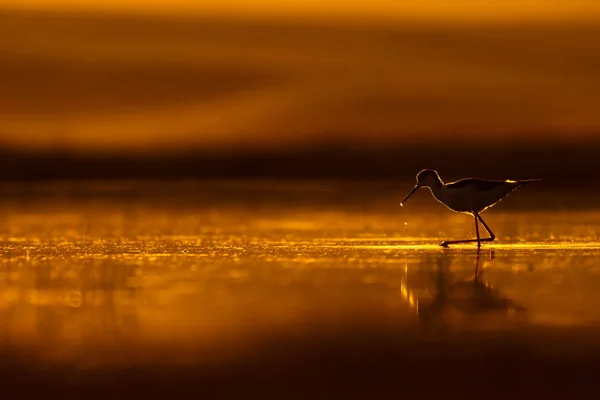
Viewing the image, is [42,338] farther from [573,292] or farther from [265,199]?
[265,199]

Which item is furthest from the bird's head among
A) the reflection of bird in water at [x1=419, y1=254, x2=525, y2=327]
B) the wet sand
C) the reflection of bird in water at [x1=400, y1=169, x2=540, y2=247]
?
the reflection of bird in water at [x1=419, y1=254, x2=525, y2=327]

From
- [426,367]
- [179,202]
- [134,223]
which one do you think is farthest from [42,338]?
[179,202]

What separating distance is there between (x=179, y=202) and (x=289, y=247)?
9846 millimetres

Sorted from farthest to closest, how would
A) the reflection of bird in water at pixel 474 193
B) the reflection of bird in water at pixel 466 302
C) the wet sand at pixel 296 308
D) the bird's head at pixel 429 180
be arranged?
the bird's head at pixel 429 180, the reflection of bird in water at pixel 474 193, the reflection of bird in water at pixel 466 302, the wet sand at pixel 296 308

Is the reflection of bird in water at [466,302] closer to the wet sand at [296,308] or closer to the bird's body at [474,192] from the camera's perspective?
the wet sand at [296,308]

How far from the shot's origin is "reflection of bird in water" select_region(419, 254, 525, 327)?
335 inches

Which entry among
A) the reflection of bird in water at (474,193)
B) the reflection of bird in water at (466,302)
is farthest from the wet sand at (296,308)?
the reflection of bird in water at (474,193)

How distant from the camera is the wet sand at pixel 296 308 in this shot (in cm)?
636

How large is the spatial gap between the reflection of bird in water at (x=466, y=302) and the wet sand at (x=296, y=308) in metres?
0.02

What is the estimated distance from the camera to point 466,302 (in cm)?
922

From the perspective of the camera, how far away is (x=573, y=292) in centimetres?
961

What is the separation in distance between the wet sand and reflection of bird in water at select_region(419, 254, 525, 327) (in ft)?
0.07

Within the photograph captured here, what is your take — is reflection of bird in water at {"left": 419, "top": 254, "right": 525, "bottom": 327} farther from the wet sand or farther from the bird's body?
the bird's body

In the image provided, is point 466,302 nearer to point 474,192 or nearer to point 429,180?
point 474,192
